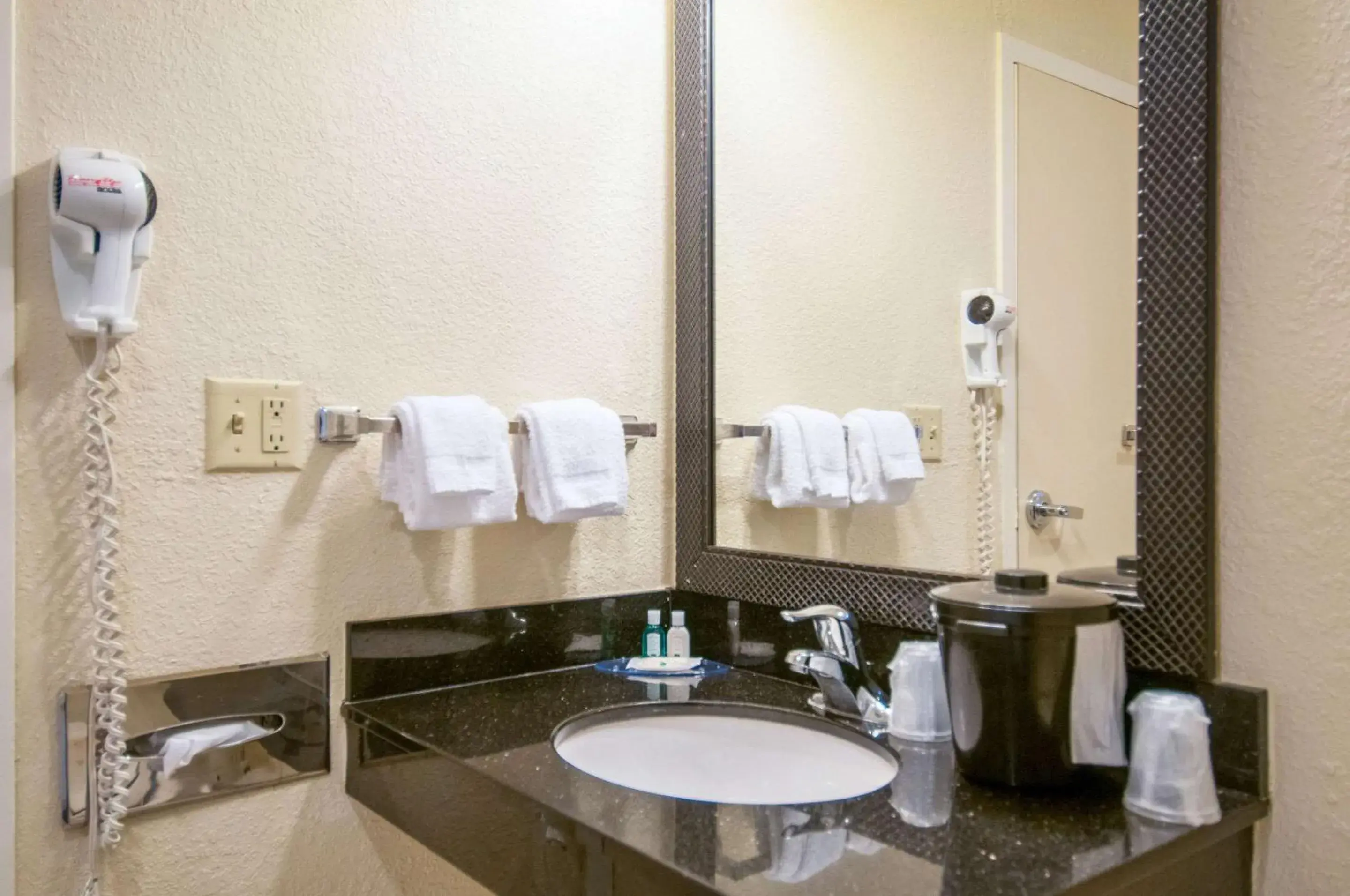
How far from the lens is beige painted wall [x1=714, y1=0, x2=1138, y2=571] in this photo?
1.18 metres

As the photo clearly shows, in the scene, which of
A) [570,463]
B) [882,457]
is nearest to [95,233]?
[570,463]

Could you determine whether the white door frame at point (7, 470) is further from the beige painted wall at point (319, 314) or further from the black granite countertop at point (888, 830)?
the black granite countertop at point (888, 830)

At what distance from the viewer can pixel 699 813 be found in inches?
33.9

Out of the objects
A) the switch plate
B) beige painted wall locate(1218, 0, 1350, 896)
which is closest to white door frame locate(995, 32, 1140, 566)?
beige painted wall locate(1218, 0, 1350, 896)

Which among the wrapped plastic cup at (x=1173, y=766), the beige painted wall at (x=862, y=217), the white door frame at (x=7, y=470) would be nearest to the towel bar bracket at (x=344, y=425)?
the white door frame at (x=7, y=470)

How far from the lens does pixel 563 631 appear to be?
1445 millimetres

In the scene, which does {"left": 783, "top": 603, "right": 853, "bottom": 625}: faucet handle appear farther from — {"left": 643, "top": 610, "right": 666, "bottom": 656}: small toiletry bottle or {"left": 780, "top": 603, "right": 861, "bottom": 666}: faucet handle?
{"left": 643, "top": 610, "right": 666, "bottom": 656}: small toiletry bottle

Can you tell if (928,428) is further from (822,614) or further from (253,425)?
(253,425)

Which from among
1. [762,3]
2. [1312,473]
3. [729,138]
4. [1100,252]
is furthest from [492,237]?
[1312,473]

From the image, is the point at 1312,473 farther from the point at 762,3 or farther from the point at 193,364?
the point at 193,364

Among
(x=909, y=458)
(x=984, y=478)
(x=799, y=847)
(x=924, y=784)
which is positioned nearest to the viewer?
(x=799, y=847)

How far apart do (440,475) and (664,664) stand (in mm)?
488

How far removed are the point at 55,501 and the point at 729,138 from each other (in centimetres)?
111

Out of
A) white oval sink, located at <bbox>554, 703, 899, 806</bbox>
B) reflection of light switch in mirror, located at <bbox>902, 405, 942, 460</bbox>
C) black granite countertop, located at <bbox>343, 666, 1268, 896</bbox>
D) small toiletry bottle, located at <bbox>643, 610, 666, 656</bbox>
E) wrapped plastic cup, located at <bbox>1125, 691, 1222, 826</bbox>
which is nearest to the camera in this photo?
black granite countertop, located at <bbox>343, 666, 1268, 896</bbox>
